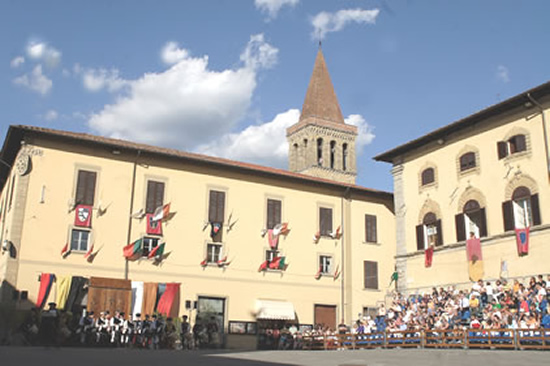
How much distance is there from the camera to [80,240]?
27.5m

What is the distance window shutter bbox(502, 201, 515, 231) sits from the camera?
Answer: 25453 millimetres

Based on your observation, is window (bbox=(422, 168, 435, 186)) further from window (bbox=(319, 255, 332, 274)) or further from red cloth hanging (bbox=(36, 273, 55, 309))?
red cloth hanging (bbox=(36, 273, 55, 309))

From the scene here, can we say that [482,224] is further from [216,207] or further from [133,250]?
[133,250]

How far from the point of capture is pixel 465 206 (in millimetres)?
28016

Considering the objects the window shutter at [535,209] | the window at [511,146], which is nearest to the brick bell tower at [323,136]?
the window at [511,146]

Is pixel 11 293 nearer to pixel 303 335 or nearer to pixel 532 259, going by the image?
pixel 303 335

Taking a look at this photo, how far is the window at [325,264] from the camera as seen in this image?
33.1 metres

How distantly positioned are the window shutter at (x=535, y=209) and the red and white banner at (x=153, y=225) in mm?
16448

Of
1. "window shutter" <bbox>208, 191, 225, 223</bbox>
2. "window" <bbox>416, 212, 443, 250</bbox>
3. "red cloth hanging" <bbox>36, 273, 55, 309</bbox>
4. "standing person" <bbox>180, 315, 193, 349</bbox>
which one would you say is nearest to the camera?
"red cloth hanging" <bbox>36, 273, 55, 309</bbox>

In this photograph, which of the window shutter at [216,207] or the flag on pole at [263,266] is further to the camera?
the flag on pole at [263,266]

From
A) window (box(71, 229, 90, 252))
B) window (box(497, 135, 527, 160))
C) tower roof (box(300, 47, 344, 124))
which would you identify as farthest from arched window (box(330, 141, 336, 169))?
window (box(71, 229, 90, 252))

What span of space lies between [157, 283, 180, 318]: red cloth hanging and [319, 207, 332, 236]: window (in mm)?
8979

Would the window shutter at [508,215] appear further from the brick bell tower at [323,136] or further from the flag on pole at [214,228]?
the brick bell tower at [323,136]

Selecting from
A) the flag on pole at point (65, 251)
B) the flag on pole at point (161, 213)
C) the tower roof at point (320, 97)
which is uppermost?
the tower roof at point (320, 97)
